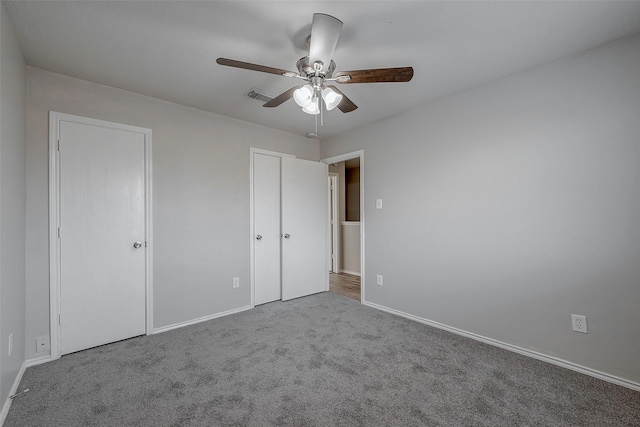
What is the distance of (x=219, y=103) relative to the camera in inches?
112

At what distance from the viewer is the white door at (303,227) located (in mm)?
3721

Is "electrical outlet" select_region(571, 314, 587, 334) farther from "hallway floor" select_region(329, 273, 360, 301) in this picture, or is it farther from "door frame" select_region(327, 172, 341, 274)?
"door frame" select_region(327, 172, 341, 274)

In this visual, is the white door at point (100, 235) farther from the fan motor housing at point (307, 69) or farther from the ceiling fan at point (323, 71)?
the fan motor housing at point (307, 69)

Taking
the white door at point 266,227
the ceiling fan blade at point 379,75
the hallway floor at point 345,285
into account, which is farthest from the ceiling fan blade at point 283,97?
the hallway floor at point 345,285

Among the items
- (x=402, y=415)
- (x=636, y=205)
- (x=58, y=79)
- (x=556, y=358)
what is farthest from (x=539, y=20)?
(x=58, y=79)

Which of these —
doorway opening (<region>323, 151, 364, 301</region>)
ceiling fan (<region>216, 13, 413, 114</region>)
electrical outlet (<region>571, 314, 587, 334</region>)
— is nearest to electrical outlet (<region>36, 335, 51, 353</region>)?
ceiling fan (<region>216, 13, 413, 114</region>)

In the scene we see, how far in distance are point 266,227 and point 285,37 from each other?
2.29 metres

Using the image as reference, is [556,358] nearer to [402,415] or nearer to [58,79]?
Answer: [402,415]

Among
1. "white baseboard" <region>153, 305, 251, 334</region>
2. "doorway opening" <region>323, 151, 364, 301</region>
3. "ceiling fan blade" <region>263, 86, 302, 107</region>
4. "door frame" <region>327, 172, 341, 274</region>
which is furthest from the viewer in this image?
"door frame" <region>327, 172, 341, 274</region>

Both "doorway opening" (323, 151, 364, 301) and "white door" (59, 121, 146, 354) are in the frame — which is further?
"doorway opening" (323, 151, 364, 301)

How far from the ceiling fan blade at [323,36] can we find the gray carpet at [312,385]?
211 centimetres

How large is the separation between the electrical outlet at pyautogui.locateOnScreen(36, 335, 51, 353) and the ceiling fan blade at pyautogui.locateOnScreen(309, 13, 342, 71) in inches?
116

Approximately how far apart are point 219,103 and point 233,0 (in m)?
1.44

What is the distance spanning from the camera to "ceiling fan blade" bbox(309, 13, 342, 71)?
1464 millimetres
